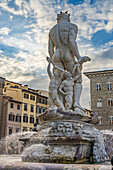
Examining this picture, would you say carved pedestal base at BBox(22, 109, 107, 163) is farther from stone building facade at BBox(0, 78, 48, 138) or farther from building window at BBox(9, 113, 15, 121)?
building window at BBox(9, 113, 15, 121)

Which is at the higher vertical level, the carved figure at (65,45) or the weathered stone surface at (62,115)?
the carved figure at (65,45)

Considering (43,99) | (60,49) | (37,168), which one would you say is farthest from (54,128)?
(43,99)

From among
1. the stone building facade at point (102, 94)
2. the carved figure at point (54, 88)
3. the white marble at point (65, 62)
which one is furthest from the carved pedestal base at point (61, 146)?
the stone building facade at point (102, 94)

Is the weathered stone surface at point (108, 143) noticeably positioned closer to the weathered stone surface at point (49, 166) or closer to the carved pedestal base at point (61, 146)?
the carved pedestal base at point (61, 146)

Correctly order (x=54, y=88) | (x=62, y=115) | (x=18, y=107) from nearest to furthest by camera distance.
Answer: (x=62, y=115) < (x=54, y=88) < (x=18, y=107)

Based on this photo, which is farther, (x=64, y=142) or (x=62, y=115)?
(x=62, y=115)

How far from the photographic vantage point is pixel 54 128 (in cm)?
830

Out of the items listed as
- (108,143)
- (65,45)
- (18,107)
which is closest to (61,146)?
(108,143)

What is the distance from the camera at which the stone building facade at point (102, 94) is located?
47.0 meters

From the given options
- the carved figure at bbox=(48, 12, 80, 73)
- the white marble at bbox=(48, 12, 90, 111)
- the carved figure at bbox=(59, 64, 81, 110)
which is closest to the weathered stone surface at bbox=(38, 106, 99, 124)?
the white marble at bbox=(48, 12, 90, 111)

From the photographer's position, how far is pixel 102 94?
160 ft

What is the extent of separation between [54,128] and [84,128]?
1204 millimetres

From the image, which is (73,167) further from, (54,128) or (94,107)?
(94,107)

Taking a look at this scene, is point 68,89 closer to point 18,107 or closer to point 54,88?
point 54,88
